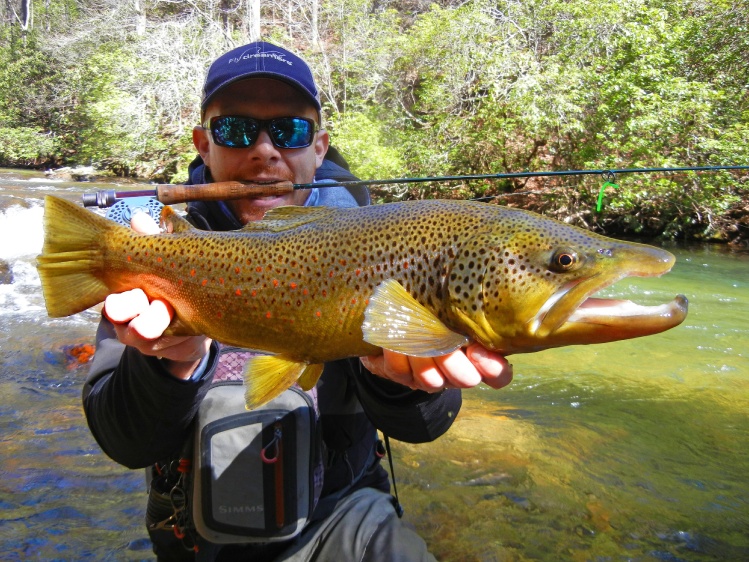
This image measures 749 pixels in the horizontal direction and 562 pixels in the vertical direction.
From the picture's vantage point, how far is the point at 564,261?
1.62 metres

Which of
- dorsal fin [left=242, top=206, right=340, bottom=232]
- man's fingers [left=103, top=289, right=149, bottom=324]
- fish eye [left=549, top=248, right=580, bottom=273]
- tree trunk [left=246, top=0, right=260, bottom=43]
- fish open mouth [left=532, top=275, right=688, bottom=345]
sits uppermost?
tree trunk [left=246, top=0, right=260, bottom=43]

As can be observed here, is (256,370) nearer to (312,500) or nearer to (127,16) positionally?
(312,500)

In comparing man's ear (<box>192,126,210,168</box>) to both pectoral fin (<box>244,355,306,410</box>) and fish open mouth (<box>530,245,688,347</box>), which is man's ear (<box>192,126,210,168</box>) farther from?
fish open mouth (<box>530,245,688,347</box>)

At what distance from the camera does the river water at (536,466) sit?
3.42m

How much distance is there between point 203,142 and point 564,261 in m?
2.22

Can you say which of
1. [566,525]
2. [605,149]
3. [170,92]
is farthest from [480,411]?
[170,92]

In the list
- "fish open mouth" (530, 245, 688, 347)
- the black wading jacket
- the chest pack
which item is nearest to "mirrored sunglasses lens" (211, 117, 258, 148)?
the black wading jacket

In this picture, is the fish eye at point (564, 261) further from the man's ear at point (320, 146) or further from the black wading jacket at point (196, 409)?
the man's ear at point (320, 146)

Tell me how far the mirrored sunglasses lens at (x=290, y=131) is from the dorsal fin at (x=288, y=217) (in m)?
0.88

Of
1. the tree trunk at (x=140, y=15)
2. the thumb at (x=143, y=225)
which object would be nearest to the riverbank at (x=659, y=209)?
the thumb at (x=143, y=225)

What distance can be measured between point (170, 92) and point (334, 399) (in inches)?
944

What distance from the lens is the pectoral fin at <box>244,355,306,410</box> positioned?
186 centimetres

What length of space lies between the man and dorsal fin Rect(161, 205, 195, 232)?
3.4 inches

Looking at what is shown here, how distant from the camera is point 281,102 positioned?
2840 mm
